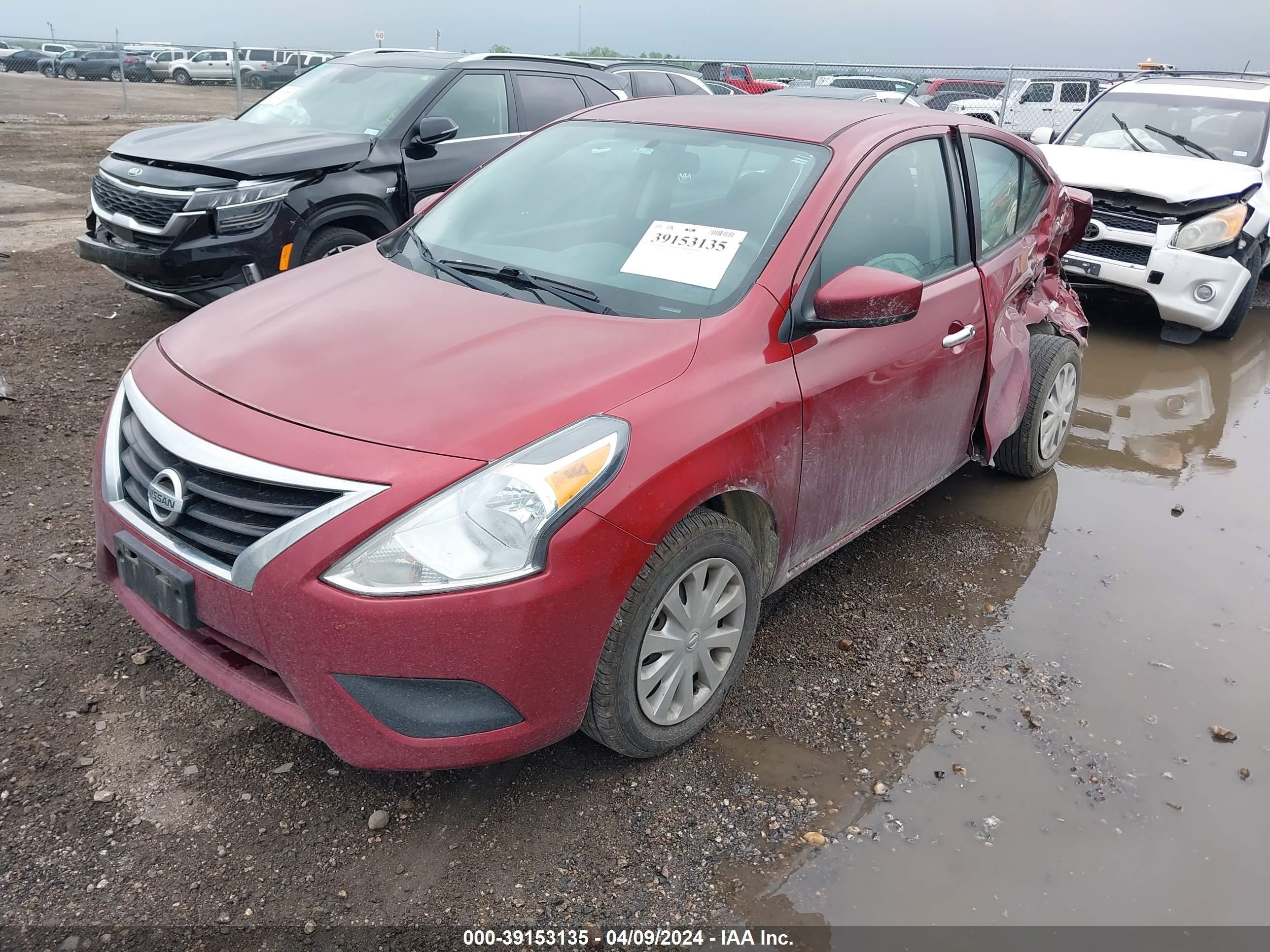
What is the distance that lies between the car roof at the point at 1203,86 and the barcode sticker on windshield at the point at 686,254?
7422mm

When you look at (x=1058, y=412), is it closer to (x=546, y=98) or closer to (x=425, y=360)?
(x=425, y=360)

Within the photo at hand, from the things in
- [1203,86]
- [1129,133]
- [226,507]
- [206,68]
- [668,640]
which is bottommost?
[206,68]

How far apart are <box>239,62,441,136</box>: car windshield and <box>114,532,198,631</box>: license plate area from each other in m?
4.56

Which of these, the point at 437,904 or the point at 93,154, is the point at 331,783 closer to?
the point at 437,904

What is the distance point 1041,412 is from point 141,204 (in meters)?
5.09

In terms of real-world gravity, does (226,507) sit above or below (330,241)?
above

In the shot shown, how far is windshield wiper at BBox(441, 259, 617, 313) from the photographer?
283 centimetres

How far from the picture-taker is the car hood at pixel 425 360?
2277 mm

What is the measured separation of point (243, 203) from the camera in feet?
17.9

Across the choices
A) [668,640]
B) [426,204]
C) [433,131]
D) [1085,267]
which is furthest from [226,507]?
[1085,267]

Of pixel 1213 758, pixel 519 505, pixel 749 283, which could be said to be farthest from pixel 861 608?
pixel 519 505

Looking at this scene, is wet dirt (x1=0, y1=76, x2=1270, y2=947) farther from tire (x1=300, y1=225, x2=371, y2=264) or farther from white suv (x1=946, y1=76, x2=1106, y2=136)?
white suv (x1=946, y1=76, x2=1106, y2=136)

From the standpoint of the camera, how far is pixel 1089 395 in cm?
616

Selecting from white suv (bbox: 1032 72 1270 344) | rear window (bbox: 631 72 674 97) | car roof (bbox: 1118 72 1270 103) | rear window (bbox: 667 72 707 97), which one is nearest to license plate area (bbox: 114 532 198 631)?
white suv (bbox: 1032 72 1270 344)
